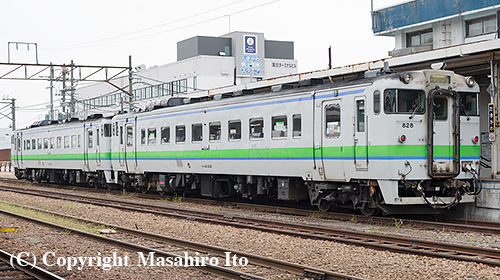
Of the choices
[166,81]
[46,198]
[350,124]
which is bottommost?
[46,198]

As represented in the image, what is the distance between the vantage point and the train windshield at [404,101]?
44.8 feet

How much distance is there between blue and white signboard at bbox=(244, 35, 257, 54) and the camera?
64.2 meters

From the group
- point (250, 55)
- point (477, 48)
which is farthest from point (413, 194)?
point (250, 55)

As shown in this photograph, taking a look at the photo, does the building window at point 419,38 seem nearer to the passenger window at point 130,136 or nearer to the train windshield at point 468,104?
the passenger window at point 130,136

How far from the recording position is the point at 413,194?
14008 mm

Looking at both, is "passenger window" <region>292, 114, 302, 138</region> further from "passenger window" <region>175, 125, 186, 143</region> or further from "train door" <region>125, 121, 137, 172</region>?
"train door" <region>125, 121, 137, 172</region>

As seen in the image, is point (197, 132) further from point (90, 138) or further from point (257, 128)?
point (90, 138)

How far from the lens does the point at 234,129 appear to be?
18281 millimetres

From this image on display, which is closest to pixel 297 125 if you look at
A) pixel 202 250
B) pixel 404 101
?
pixel 404 101

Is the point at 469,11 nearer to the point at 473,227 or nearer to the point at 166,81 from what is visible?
the point at 473,227

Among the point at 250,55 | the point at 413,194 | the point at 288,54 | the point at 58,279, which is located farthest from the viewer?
the point at 288,54

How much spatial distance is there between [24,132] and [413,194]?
2788 cm

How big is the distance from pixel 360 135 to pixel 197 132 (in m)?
7.20

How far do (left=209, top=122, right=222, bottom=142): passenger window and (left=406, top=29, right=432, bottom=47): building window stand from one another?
2504 cm
